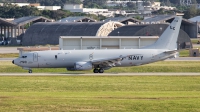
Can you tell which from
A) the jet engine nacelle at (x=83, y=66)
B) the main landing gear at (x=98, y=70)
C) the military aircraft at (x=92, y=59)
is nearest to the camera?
the jet engine nacelle at (x=83, y=66)

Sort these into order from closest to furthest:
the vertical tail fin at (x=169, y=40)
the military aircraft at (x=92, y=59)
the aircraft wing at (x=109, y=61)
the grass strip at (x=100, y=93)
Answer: the grass strip at (x=100, y=93), the aircraft wing at (x=109, y=61), the military aircraft at (x=92, y=59), the vertical tail fin at (x=169, y=40)

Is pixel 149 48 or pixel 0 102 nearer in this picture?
pixel 0 102

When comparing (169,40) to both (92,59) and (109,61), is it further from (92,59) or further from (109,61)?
(92,59)

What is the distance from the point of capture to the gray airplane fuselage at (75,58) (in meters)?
63.0

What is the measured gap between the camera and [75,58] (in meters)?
63.2

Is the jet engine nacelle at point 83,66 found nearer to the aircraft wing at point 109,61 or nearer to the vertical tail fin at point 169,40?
the aircraft wing at point 109,61

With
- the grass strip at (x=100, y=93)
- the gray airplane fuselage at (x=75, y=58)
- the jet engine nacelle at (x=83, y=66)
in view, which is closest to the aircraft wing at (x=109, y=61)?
the gray airplane fuselage at (x=75, y=58)

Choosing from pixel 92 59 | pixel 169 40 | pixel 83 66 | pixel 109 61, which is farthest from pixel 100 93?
pixel 169 40

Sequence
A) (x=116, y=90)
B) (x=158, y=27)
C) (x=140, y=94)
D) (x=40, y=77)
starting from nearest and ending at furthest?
(x=140, y=94)
(x=116, y=90)
(x=40, y=77)
(x=158, y=27)

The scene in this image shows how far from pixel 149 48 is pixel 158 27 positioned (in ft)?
153

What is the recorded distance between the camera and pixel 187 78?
54906 millimetres

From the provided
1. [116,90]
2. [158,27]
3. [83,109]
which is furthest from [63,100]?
[158,27]

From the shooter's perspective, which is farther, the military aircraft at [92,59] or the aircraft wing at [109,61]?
the military aircraft at [92,59]

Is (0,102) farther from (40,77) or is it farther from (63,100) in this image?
(40,77)
